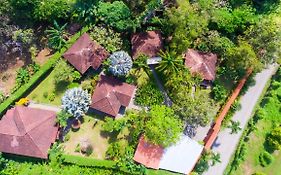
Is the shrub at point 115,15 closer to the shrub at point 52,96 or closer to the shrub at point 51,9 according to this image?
the shrub at point 51,9

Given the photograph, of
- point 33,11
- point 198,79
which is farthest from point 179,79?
point 33,11

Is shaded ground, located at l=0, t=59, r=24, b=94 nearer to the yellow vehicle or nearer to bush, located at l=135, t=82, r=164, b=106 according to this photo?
the yellow vehicle

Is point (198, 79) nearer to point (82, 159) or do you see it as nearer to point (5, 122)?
point (82, 159)

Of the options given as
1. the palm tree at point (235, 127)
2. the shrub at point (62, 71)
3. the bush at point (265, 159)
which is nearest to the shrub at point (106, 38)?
the shrub at point (62, 71)

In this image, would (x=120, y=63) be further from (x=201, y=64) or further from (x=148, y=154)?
(x=148, y=154)

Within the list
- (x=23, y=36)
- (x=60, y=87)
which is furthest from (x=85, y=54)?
(x=23, y=36)

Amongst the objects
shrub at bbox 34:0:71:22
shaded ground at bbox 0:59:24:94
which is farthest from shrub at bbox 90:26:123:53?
shaded ground at bbox 0:59:24:94

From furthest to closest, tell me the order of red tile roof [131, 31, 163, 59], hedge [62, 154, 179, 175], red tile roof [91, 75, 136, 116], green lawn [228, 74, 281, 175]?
green lawn [228, 74, 281, 175] < red tile roof [131, 31, 163, 59] < red tile roof [91, 75, 136, 116] < hedge [62, 154, 179, 175]
